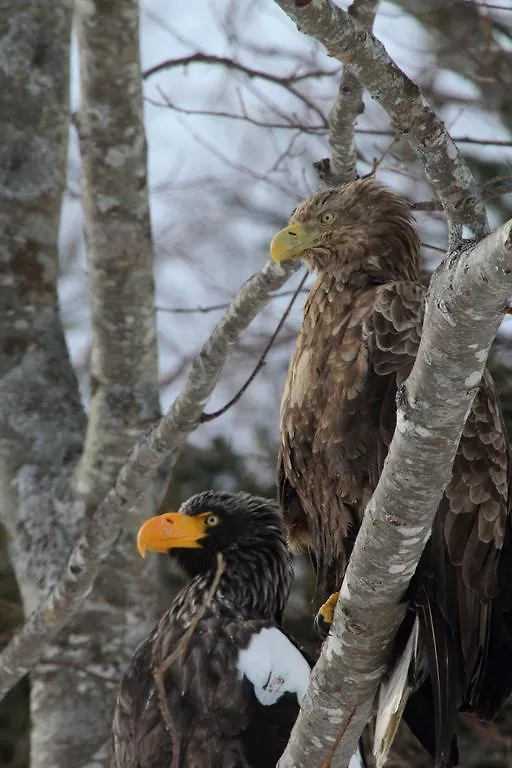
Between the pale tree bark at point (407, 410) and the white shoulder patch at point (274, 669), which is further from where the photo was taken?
the white shoulder patch at point (274, 669)

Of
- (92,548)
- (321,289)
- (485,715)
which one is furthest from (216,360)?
(485,715)

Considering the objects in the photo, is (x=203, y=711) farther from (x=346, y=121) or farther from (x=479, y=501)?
(x=346, y=121)

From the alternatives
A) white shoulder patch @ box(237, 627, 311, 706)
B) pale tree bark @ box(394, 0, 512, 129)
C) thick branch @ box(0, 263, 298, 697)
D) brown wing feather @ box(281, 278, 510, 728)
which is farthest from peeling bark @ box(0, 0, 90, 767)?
pale tree bark @ box(394, 0, 512, 129)

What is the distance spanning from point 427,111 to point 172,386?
25.5ft

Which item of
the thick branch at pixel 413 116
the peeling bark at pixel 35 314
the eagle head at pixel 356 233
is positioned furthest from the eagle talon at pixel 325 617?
the peeling bark at pixel 35 314

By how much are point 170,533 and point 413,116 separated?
2.41m

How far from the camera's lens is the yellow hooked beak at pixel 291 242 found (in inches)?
145

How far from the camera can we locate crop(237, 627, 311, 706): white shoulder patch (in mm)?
3775

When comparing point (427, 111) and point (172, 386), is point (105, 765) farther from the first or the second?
point (172, 386)

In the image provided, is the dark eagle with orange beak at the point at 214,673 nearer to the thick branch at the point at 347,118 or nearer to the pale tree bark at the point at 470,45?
the thick branch at the point at 347,118

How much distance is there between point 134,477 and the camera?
165 inches

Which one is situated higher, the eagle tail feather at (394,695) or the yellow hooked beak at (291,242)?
the yellow hooked beak at (291,242)

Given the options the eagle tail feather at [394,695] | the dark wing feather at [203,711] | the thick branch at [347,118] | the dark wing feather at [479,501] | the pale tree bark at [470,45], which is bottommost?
the eagle tail feather at [394,695]

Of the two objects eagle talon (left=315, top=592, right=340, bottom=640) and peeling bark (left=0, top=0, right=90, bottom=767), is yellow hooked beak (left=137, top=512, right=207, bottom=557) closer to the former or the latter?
peeling bark (left=0, top=0, right=90, bottom=767)
